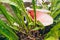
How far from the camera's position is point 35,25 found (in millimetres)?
740

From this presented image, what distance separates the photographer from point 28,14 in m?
0.76

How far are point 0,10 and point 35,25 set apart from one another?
153 millimetres

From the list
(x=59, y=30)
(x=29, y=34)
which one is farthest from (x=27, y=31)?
(x=59, y=30)

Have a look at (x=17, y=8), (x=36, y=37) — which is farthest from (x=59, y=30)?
(x=17, y=8)

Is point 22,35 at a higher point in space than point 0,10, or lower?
lower

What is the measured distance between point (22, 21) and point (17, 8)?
59 millimetres

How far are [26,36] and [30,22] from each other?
2.4 inches

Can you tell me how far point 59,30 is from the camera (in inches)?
27.4

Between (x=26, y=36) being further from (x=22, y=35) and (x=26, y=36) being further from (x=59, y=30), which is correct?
(x=59, y=30)

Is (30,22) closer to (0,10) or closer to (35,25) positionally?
(35,25)

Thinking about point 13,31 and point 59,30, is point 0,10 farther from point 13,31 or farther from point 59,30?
point 59,30

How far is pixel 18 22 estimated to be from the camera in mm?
771

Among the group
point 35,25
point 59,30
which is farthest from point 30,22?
point 59,30

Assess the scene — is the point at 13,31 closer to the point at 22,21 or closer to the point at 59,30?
the point at 22,21
